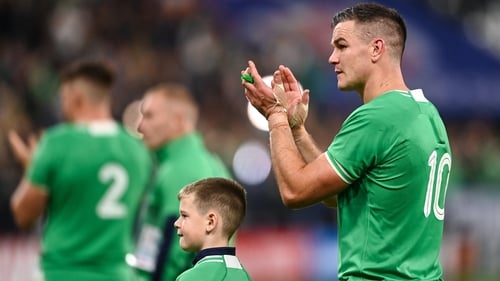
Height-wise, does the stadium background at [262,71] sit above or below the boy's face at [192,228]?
above

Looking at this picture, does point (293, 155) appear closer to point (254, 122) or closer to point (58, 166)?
point (58, 166)

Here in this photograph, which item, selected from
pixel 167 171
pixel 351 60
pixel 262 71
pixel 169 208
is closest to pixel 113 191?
pixel 167 171

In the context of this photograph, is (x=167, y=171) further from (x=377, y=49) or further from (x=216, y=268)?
(x=377, y=49)

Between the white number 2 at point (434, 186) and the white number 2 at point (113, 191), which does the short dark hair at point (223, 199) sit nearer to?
the white number 2 at point (434, 186)

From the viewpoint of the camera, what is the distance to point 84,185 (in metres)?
8.32

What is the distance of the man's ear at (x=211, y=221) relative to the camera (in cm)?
550

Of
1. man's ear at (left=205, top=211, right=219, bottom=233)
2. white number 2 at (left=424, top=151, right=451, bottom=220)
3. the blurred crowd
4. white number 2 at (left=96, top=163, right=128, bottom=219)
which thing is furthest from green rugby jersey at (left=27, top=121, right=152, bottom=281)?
the blurred crowd

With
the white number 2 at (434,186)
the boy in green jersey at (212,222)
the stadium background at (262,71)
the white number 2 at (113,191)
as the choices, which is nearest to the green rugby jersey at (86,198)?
the white number 2 at (113,191)

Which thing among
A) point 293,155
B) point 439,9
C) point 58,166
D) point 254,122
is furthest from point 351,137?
point 439,9

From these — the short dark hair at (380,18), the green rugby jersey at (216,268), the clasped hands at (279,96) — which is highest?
the short dark hair at (380,18)

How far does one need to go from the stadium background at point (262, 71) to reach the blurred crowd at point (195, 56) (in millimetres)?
22

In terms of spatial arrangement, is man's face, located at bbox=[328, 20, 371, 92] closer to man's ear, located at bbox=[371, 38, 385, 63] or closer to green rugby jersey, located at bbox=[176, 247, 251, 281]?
man's ear, located at bbox=[371, 38, 385, 63]

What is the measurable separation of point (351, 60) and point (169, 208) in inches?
110

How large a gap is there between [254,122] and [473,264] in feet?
13.1
